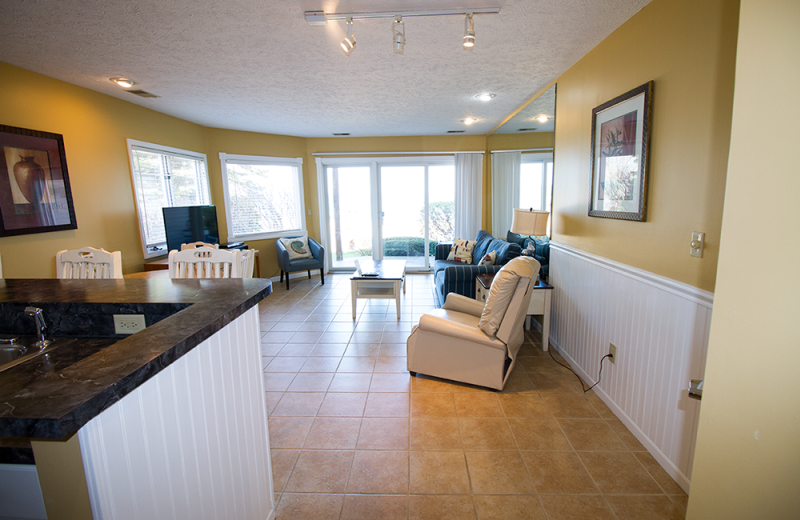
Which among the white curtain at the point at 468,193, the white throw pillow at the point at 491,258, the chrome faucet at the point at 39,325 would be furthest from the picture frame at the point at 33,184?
the white curtain at the point at 468,193

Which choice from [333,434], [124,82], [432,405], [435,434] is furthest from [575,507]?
[124,82]

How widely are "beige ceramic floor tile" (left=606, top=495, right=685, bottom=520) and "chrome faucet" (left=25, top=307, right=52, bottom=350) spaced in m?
2.46

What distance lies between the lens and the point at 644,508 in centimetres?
171

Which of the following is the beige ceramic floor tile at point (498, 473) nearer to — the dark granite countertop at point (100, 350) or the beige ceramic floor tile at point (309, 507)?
the beige ceramic floor tile at point (309, 507)

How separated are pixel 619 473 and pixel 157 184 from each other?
17.6ft

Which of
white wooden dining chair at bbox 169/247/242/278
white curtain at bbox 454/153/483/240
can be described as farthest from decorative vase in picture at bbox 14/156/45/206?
white curtain at bbox 454/153/483/240

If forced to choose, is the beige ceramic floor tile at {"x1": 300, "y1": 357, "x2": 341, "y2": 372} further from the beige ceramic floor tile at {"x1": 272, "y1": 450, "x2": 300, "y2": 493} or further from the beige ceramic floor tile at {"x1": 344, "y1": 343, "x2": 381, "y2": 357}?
the beige ceramic floor tile at {"x1": 272, "y1": 450, "x2": 300, "y2": 493}

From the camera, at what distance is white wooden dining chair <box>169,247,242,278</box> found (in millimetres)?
2264

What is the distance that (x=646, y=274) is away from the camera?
2.10 m

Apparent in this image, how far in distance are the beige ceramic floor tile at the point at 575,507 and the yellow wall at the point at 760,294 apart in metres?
0.95

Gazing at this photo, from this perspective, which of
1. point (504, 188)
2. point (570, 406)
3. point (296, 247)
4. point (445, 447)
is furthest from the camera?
point (504, 188)

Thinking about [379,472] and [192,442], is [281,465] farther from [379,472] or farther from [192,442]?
[192,442]

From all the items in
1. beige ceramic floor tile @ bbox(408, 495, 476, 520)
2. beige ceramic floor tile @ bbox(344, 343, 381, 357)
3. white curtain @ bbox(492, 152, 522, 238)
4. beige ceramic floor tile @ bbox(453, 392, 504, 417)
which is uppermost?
white curtain @ bbox(492, 152, 522, 238)

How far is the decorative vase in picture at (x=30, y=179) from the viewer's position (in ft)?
9.65
